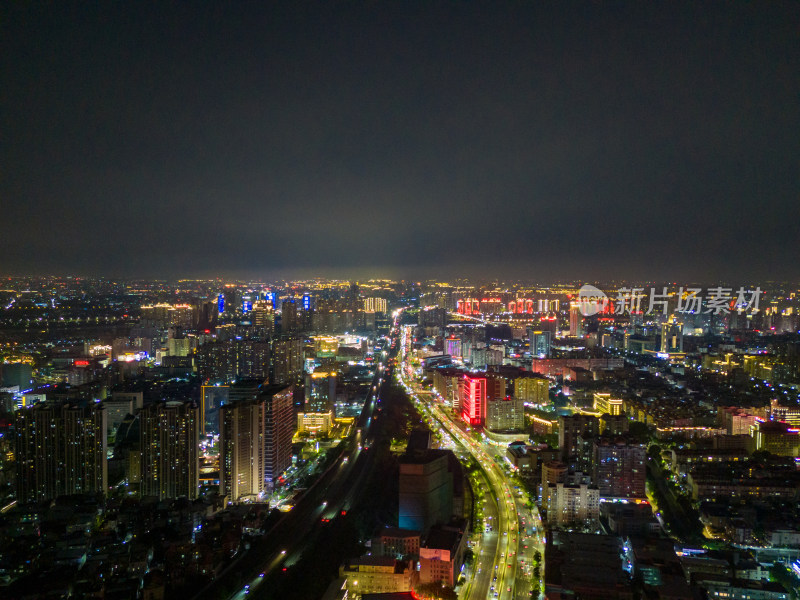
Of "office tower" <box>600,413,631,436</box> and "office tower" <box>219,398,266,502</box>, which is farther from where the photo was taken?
"office tower" <box>600,413,631,436</box>

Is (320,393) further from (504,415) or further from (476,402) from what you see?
(504,415)

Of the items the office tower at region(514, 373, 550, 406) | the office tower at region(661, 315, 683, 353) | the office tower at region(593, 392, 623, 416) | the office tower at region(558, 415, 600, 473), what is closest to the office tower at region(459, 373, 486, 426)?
the office tower at region(514, 373, 550, 406)

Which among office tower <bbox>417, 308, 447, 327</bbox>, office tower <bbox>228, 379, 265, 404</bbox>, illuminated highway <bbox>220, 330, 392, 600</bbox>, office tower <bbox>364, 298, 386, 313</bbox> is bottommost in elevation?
illuminated highway <bbox>220, 330, 392, 600</bbox>

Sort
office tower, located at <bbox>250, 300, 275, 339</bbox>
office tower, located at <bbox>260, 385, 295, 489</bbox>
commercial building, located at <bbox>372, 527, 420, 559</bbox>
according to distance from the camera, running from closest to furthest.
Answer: commercial building, located at <bbox>372, 527, 420, 559</bbox> → office tower, located at <bbox>260, 385, 295, 489</bbox> → office tower, located at <bbox>250, 300, 275, 339</bbox>

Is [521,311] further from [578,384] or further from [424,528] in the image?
[424,528]

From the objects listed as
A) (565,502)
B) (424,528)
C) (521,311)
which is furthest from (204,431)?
(521,311)

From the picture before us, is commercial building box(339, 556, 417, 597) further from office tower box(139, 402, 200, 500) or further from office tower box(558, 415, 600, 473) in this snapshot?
office tower box(558, 415, 600, 473)
